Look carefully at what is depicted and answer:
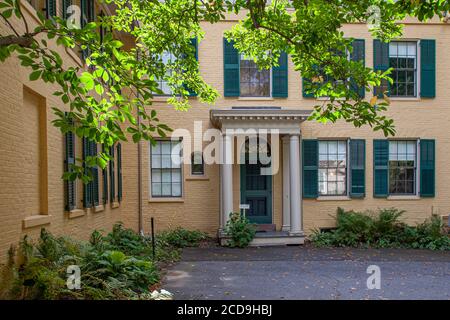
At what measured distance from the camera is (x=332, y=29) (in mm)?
6574

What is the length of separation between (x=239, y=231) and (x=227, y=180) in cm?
157

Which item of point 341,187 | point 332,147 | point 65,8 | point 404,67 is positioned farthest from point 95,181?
point 404,67

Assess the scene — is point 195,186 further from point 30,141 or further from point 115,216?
point 30,141

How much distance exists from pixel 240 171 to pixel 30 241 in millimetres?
8325

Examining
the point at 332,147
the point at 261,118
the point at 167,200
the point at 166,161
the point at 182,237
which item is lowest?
the point at 182,237

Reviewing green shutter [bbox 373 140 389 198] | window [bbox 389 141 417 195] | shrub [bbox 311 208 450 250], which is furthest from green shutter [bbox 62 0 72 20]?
window [bbox 389 141 417 195]

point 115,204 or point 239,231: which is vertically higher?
point 115,204

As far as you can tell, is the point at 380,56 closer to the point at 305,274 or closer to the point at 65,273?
the point at 305,274

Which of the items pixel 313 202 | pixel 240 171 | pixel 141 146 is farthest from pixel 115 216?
pixel 313 202

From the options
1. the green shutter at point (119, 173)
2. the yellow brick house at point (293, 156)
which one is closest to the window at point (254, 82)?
the yellow brick house at point (293, 156)

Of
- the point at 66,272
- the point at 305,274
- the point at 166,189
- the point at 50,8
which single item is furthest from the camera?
the point at 166,189

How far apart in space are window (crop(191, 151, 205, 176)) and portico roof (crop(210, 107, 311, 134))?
141cm

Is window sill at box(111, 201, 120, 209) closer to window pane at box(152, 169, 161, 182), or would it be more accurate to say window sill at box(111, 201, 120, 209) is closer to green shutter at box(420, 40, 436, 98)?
window pane at box(152, 169, 161, 182)

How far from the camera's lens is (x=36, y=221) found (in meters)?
6.42
